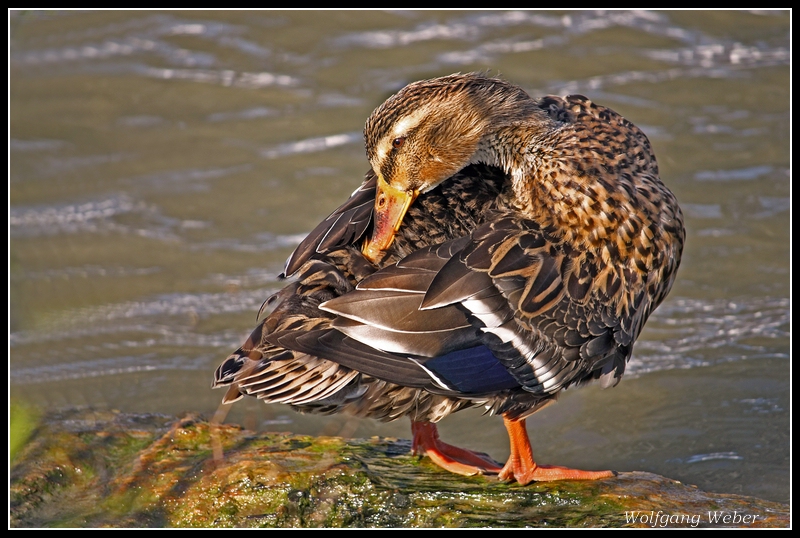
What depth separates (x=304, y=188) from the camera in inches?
312

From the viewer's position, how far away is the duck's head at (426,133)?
4125 millimetres

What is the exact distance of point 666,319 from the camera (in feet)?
21.2

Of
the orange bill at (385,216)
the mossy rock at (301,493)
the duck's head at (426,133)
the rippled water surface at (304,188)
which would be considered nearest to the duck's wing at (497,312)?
the orange bill at (385,216)

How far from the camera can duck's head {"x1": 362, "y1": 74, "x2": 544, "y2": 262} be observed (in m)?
4.12

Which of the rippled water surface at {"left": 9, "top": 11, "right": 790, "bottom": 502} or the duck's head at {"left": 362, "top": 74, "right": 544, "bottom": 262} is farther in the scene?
the rippled water surface at {"left": 9, "top": 11, "right": 790, "bottom": 502}

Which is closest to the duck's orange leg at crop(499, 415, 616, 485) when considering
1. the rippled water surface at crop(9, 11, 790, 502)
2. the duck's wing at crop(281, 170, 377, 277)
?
the rippled water surface at crop(9, 11, 790, 502)

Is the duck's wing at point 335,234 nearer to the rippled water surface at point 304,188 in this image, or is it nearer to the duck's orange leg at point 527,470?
the rippled water surface at point 304,188

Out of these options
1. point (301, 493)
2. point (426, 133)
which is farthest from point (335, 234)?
point (301, 493)

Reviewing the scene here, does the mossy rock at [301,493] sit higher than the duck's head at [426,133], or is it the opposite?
the duck's head at [426,133]

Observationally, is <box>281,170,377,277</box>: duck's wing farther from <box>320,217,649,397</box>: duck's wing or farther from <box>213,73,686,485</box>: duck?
<box>320,217,649,397</box>: duck's wing

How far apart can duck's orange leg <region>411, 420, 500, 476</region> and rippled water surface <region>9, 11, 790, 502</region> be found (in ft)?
1.14

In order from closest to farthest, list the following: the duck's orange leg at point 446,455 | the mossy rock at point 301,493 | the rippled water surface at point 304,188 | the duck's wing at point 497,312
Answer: the duck's wing at point 497,312, the mossy rock at point 301,493, the duck's orange leg at point 446,455, the rippled water surface at point 304,188

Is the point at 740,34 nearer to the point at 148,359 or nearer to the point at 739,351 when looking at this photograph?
the point at 739,351

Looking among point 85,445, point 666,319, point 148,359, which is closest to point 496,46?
point 666,319
